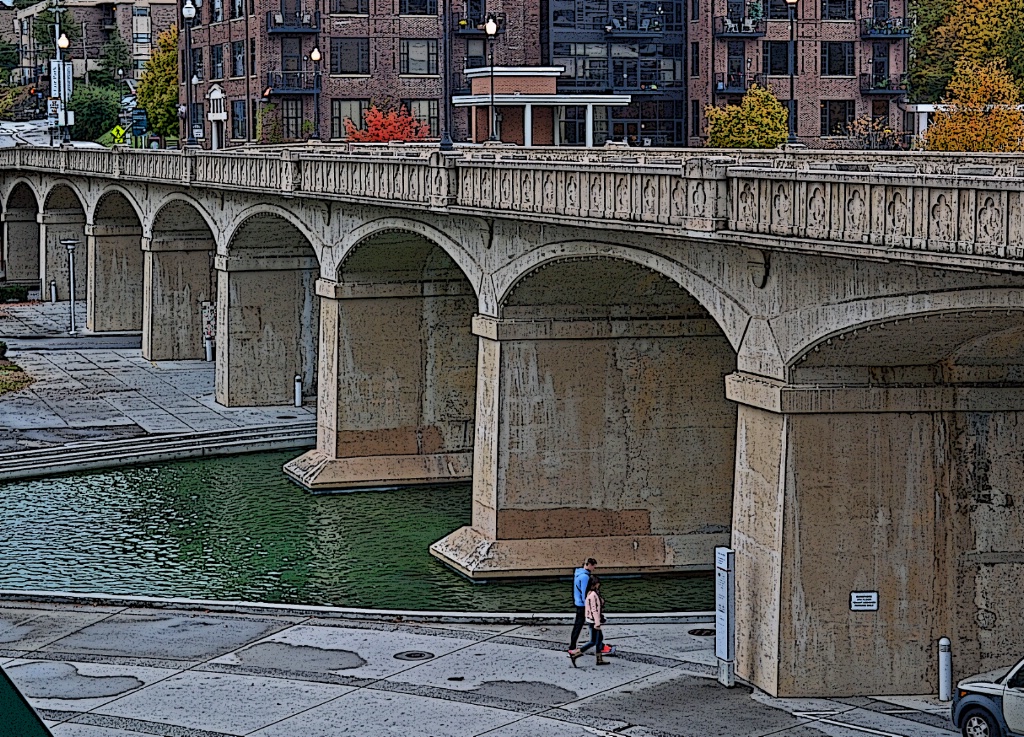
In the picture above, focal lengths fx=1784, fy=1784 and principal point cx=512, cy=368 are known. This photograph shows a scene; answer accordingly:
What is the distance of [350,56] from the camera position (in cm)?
9125

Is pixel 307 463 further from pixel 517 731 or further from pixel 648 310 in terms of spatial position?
pixel 517 731

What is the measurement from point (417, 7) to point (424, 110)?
5321 millimetres

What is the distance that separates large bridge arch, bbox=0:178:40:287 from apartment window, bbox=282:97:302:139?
16138 millimetres

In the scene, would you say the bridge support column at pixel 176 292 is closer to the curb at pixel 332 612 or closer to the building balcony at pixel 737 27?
the curb at pixel 332 612

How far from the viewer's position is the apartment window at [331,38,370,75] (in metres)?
91.0

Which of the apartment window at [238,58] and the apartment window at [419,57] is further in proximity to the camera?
the apartment window at [238,58]

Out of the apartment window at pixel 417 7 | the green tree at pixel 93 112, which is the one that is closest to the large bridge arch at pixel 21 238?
the apartment window at pixel 417 7

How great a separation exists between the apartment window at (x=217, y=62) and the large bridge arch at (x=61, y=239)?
14.3 m

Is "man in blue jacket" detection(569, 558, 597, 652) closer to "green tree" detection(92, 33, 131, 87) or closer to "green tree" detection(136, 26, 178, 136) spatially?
"green tree" detection(136, 26, 178, 136)

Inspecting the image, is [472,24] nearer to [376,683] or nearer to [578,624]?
[578,624]

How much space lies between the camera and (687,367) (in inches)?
1399

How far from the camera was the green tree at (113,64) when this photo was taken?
16650 centimetres

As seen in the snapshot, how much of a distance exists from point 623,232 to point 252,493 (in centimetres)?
1776

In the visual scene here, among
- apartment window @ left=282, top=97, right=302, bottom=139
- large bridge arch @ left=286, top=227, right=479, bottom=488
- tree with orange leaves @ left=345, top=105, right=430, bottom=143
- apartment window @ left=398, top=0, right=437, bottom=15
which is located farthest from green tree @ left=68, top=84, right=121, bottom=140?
large bridge arch @ left=286, top=227, right=479, bottom=488
